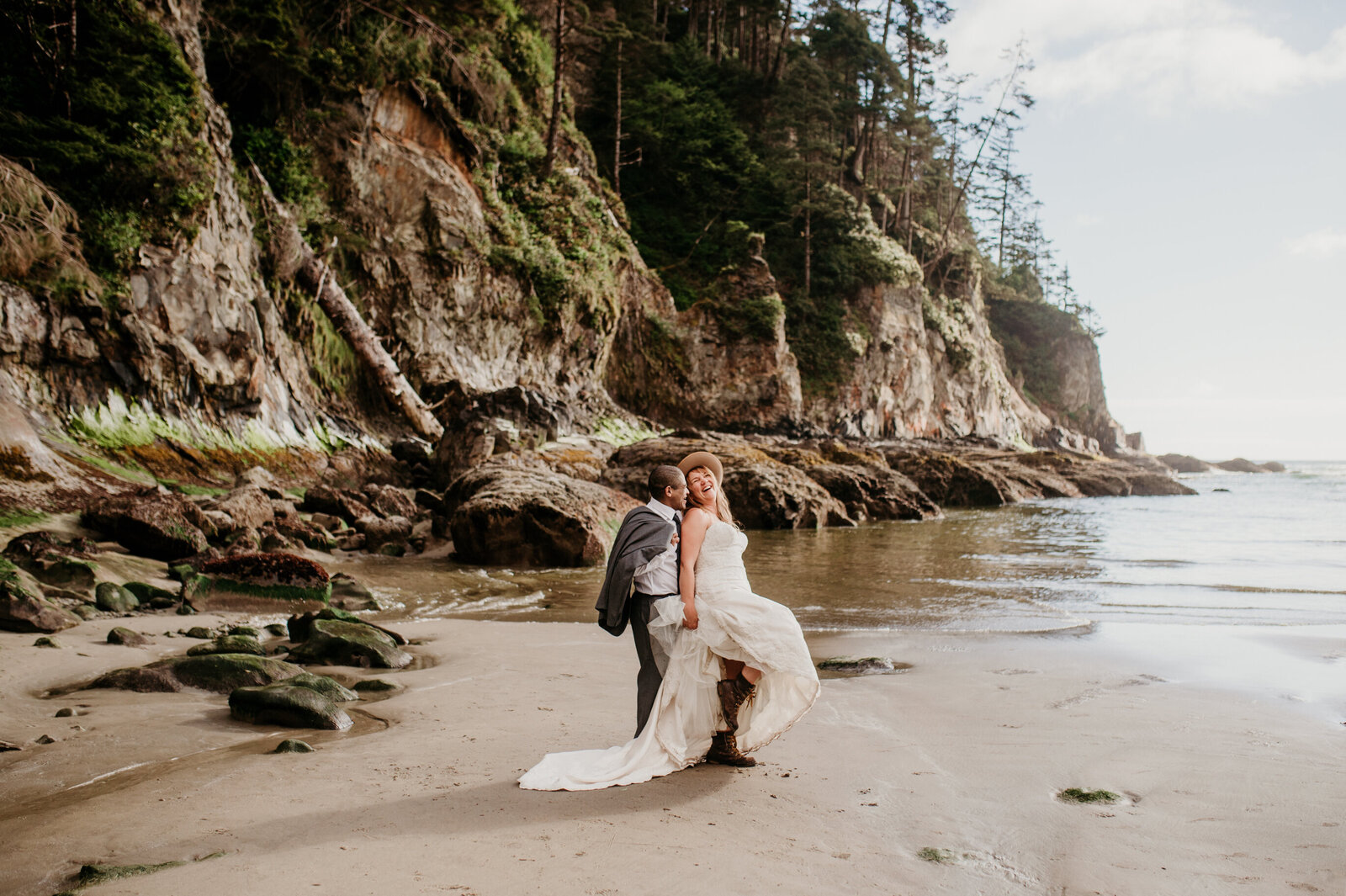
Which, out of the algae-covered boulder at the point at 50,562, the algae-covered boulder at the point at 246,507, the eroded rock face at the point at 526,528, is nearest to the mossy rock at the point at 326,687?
the algae-covered boulder at the point at 50,562

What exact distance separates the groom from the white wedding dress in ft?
0.23

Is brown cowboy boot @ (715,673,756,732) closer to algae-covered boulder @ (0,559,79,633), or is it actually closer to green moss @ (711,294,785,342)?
algae-covered boulder @ (0,559,79,633)

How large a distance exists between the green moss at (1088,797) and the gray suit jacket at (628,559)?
188cm

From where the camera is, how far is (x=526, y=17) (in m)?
27.6

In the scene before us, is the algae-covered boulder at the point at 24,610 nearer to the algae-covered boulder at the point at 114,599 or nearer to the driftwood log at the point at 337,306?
the algae-covered boulder at the point at 114,599

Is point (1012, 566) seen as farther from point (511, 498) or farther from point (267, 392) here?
point (267, 392)

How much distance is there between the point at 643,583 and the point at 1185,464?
7621 centimetres

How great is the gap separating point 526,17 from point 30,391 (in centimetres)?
2265

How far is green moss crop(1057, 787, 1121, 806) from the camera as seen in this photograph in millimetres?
3158

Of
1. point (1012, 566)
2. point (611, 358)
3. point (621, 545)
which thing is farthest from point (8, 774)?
point (611, 358)

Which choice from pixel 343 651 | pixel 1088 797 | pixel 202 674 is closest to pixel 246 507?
pixel 343 651

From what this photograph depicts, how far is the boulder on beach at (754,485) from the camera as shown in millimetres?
15977

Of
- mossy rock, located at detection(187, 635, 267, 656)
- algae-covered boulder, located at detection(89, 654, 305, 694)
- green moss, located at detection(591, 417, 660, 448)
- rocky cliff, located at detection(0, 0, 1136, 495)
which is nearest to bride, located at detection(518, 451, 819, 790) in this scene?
algae-covered boulder, located at detection(89, 654, 305, 694)

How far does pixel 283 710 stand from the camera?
393 centimetres
